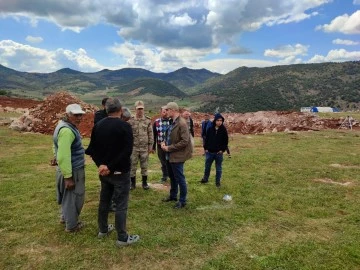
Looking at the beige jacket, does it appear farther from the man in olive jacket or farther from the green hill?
the green hill

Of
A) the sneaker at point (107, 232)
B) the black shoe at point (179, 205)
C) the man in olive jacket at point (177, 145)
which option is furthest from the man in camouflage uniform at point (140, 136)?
the sneaker at point (107, 232)

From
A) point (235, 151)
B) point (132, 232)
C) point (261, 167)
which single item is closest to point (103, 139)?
point (132, 232)

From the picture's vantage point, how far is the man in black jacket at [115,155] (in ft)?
19.5

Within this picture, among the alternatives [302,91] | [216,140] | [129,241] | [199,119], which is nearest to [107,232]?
[129,241]

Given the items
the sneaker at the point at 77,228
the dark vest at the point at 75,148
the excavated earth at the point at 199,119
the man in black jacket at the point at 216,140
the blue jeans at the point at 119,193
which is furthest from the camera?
the excavated earth at the point at 199,119

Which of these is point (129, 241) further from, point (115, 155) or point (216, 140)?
point (216, 140)

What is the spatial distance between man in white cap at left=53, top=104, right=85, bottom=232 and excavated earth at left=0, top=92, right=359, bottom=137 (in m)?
17.8

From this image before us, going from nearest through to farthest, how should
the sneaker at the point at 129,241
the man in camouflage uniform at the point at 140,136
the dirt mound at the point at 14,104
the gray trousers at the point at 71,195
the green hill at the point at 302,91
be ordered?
1. the sneaker at the point at 129,241
2. the gray trousers at the point at 71,195
3. the man in camouflage uniform at the point at 140,136
4. the dirt mound at the point at 14,104
5. the green hill at the point at 302,91

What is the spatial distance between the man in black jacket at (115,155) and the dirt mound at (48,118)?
19675 mm

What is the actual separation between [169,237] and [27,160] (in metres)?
11.0

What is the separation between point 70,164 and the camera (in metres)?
6.30

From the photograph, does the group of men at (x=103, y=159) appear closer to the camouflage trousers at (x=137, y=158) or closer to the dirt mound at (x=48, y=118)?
the camouflage trousers at (x=137, y=158)

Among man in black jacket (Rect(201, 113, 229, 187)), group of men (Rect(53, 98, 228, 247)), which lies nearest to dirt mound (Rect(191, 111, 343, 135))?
man in black jacket (Rect(201, 113, 229, 187))

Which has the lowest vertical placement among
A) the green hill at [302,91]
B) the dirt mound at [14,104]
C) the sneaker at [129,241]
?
the sneaker at [129,241]
